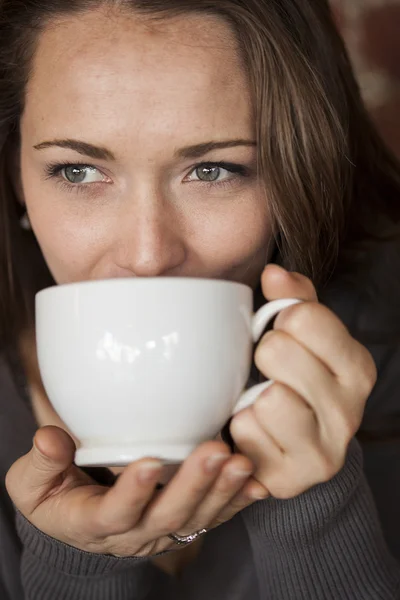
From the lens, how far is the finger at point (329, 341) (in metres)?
0.73

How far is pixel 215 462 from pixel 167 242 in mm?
351

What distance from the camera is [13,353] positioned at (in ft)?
4.48

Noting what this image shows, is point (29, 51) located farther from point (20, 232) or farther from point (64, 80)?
point (20, 232)

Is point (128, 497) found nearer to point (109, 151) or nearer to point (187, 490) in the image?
point (187, 490)

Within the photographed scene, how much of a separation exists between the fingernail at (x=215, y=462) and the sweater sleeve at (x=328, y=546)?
0.32m

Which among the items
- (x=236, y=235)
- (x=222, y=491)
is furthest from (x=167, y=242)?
(x=222, y=491)

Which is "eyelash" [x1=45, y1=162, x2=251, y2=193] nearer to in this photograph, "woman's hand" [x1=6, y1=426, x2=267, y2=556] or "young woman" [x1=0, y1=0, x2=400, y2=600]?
"young woman" [x1=0, y1=0, x2=400, y2=600]

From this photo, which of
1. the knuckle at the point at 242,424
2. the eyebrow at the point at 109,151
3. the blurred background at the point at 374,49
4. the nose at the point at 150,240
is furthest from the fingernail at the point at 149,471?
the blurred background at the point at 374,49

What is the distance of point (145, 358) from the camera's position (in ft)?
2.28

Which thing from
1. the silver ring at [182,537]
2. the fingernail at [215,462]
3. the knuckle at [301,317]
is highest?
the knuckle at [301,317]

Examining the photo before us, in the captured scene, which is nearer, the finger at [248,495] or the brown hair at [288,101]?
the finger at [248,495]

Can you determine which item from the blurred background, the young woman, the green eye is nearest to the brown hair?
the young woman

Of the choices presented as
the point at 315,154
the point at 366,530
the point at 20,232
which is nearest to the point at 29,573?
the point at 366,530

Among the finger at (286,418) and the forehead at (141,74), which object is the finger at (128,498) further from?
the forehead at (141,74)
